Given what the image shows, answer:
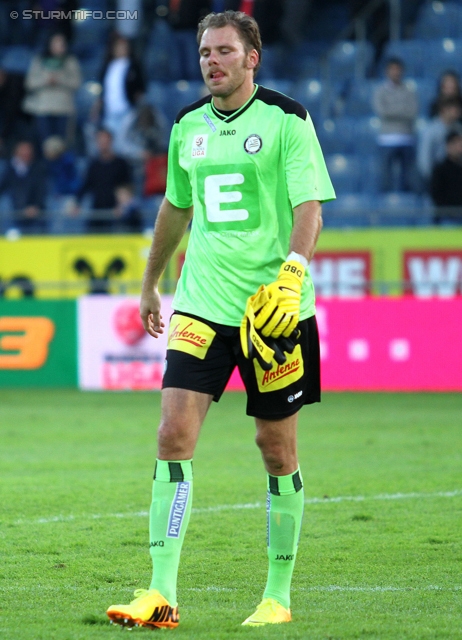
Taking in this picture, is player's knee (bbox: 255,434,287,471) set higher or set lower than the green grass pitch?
higher

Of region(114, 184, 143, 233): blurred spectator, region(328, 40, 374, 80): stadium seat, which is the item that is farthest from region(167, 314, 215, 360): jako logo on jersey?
region(328, 40, 374, 80): stadium seat

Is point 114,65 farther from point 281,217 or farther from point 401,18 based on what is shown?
point 281,217

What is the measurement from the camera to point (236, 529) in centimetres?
662

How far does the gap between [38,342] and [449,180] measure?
5.85 meters

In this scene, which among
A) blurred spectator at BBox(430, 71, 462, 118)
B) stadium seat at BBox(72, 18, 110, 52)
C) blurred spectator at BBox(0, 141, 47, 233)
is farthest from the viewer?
stadium seat at BBox(72, 18, 110, 52)

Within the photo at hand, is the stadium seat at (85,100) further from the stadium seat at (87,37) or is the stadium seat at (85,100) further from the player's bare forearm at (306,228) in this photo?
the player's bare forearm at (306,228)

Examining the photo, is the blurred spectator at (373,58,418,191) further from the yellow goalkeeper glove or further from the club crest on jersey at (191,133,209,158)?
the yellow goalkeeper glove

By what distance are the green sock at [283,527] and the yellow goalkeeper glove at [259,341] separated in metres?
0.54

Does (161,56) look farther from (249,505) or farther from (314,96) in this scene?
(249,505)

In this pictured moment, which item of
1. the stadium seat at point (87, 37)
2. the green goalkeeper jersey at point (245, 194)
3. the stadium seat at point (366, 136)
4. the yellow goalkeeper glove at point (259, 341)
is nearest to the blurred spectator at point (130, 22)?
the stadium seat at point (87, 37)

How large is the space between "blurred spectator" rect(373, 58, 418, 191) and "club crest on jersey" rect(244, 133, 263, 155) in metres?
12.9

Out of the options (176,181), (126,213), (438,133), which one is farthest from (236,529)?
(438,133)

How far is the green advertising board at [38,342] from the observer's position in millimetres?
15422

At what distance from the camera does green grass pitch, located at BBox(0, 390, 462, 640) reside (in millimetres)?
4605
